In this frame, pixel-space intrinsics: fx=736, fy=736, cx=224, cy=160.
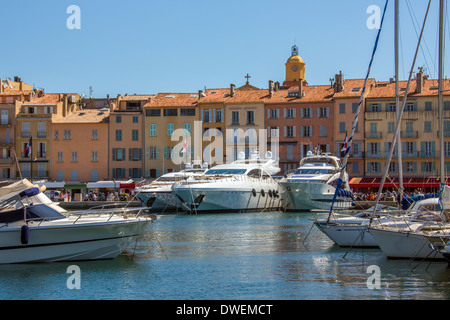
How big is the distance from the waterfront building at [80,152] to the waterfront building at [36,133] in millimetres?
990

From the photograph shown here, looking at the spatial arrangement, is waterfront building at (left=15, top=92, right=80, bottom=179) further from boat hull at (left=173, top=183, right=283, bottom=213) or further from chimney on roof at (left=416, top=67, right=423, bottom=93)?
chimney on roof at (left=416, top=67, right=423, bottom=93)

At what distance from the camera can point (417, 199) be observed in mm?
36438

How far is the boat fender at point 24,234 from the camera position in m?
26.9

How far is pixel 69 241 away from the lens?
2798 cm

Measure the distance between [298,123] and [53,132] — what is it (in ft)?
102

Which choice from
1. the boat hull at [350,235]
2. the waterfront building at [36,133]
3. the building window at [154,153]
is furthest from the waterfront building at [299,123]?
the boat hull at [350,235]

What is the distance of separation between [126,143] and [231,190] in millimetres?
32634

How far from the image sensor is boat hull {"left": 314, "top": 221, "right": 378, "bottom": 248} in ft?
108

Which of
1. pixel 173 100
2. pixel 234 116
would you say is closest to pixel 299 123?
pixel 234 116

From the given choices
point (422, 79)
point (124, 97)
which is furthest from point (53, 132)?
point (422, 79)

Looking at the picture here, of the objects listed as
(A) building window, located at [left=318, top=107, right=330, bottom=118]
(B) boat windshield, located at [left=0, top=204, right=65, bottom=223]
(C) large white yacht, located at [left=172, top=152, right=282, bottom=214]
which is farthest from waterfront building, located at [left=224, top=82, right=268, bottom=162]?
(B) boat windshield, located at [left=0, top=204, right=65, bottom=223]

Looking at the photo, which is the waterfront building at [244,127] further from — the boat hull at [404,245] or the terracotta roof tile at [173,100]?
the boat hull at [404,245]

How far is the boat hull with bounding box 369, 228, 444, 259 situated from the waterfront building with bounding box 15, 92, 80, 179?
69.4 meters

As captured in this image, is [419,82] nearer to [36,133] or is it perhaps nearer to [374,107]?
[374,107]
